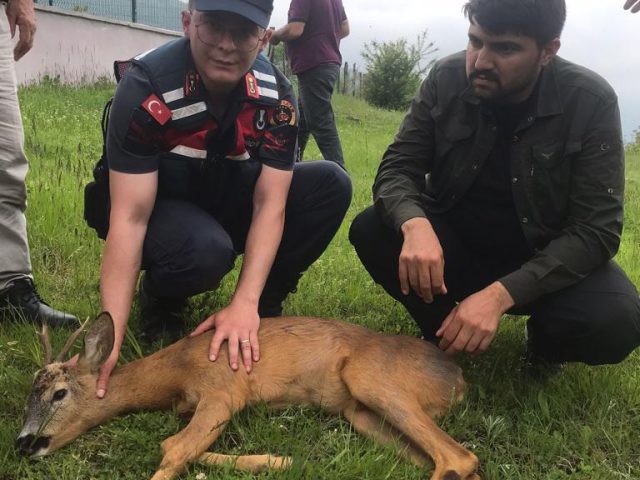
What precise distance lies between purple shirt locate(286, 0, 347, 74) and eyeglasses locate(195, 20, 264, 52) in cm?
455

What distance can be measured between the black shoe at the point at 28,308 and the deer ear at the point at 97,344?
2.82 ft

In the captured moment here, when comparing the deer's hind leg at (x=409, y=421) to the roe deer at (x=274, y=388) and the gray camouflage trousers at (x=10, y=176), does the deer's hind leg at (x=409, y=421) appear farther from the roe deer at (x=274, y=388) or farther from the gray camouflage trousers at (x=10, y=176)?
the gray camouflage trousers at (x=10, y=176)

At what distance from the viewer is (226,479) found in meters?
2.54

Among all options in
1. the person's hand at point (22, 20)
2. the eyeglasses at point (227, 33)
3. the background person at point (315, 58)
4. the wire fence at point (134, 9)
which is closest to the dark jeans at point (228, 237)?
the eyeglasses at point (227, 33)

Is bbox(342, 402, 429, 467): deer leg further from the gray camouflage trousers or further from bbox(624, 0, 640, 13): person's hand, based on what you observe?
bbox(624, 0, 640, 13): person's hand

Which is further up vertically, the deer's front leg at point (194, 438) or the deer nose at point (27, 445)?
the deer's front leg at point (194, 438)

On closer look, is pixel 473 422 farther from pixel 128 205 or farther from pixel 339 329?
pixel 128 205

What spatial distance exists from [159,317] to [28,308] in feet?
2.42

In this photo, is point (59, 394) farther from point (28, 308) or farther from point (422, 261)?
point (422, 261)

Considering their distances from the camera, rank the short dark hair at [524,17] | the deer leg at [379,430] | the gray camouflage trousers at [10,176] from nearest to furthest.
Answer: the deer leg at [379,430] < the short dark hair at [524,17] < the gray camouflage trousers at [10,176]

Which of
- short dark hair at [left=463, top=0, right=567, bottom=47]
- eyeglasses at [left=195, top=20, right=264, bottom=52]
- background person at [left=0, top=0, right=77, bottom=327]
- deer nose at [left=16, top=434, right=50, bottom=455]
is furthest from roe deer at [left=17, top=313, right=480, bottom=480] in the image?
short dark hair at [left=463, top=0, right=567, bottom=47]

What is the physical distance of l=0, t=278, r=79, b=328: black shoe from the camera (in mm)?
3812

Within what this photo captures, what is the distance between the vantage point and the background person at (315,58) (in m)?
7.48

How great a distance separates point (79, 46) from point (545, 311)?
14980 mm
